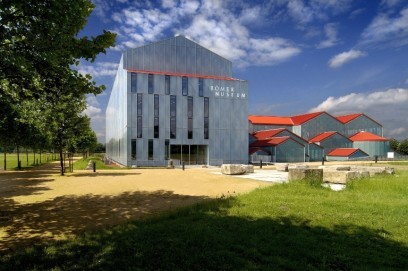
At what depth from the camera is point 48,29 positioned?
7555 millimetres

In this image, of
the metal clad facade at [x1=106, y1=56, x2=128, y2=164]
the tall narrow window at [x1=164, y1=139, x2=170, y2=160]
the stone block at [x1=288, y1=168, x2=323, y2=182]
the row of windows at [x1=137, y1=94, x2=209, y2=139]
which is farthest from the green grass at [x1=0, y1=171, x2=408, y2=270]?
the metal clad facade at [x1=106, y1=56, x2=128, y2=164]

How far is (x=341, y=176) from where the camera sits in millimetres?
17516

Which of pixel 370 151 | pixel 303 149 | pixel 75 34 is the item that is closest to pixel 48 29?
pixel 75 34

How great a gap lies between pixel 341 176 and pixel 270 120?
5339 centimetres

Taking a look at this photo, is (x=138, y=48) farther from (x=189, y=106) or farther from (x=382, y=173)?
(x=382, y=173)

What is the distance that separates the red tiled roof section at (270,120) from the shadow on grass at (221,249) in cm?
6012

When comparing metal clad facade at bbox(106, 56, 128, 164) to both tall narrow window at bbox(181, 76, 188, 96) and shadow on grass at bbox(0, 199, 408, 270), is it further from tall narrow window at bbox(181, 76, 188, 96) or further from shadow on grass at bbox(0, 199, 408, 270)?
shadow on grass at bbox(0, 199, 408, 270)

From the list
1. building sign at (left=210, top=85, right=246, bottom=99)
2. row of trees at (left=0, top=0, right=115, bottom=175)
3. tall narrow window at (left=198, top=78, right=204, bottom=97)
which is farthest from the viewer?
building sign at (left=210, top=85, right=246, bottom=99)

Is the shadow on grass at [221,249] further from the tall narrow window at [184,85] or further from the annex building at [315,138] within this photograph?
the annex building at [315,138]

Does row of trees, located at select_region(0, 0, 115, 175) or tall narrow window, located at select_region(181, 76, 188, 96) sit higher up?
tall narrow window, located at select_region(181, 76, 188, 96)

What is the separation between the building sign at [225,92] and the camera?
145 ft

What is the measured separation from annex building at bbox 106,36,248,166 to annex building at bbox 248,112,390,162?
1073 cm

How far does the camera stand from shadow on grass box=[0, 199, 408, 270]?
18.5 ft

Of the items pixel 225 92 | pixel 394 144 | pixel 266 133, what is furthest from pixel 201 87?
pixel 394 144
